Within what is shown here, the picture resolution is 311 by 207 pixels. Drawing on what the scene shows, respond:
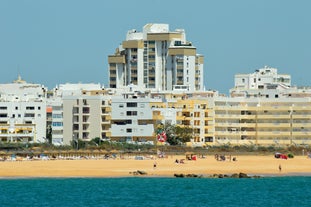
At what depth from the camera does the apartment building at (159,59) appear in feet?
571

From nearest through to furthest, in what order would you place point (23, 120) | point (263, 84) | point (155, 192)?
1. point (155, 192)
2. point (23, 120)
3. point (263, 84)

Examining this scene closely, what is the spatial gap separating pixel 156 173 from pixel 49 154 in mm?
24731

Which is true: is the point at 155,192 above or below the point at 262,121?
below

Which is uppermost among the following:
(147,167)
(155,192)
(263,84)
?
(263,84)

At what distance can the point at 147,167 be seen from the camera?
391 feet

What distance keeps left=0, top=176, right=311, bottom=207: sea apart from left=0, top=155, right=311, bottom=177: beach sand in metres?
2.51

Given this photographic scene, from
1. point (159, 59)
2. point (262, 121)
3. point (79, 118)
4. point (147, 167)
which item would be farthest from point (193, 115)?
point (147, 167)

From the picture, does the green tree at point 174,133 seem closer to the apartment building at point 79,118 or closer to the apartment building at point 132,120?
the apartment building at point 132,120

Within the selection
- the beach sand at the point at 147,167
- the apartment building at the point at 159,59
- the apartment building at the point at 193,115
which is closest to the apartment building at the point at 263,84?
the apartment building at the point at 159,59

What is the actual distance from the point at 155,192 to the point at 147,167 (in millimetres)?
20974

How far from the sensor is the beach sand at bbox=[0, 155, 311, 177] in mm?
112500

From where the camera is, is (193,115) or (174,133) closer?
(174,133)

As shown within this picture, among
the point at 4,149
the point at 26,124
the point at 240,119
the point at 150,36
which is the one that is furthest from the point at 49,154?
the point at 150,36

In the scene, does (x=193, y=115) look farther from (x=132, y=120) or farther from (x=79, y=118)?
(x=79, y=118)
